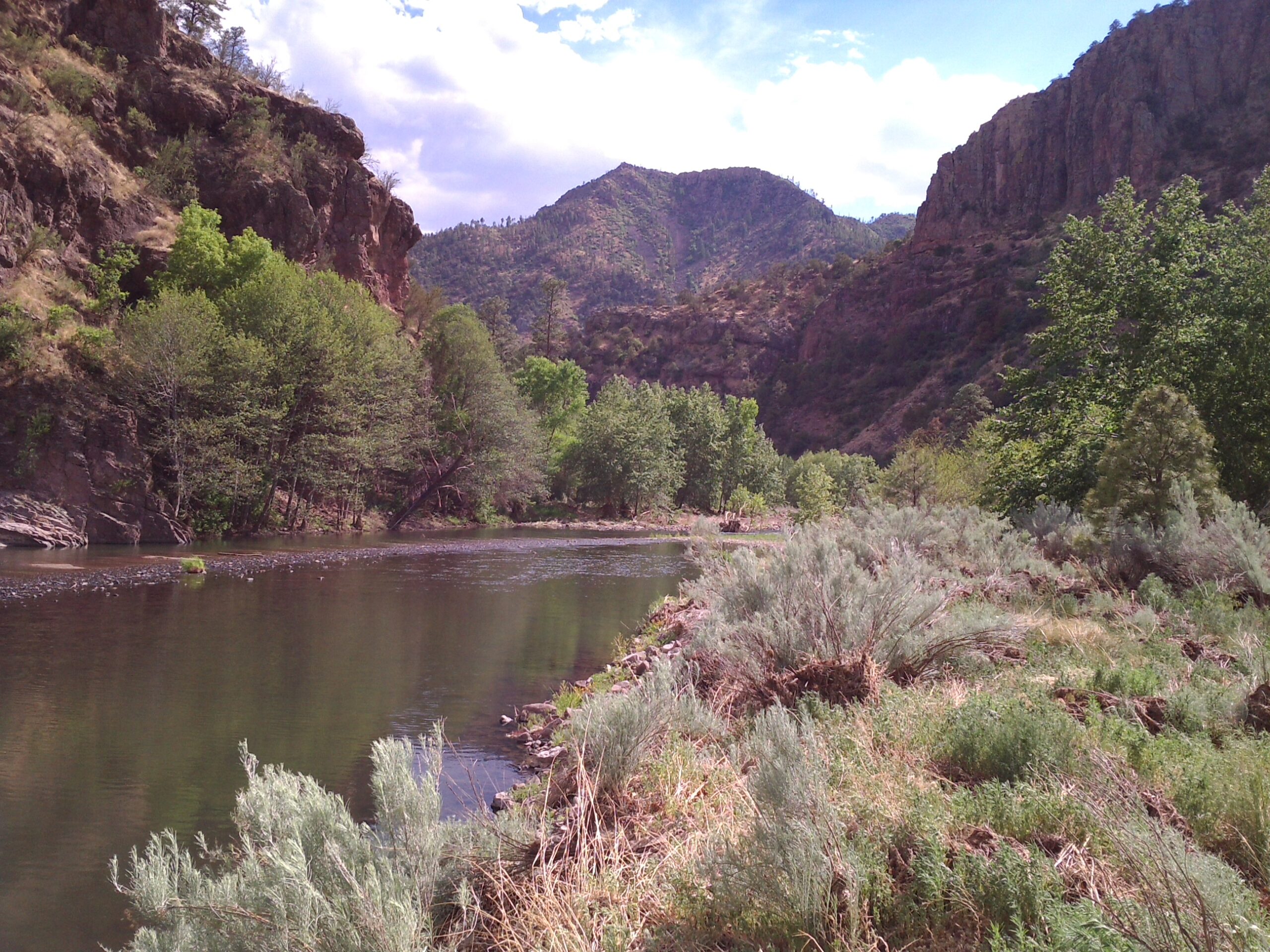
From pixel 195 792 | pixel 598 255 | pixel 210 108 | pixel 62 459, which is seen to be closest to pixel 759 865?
pixel 195 792

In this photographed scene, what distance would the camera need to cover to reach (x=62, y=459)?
24.9 metres

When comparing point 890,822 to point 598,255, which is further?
point 598,255

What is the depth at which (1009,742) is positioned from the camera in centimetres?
390

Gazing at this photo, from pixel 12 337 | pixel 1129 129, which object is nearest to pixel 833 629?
pixel 12 337

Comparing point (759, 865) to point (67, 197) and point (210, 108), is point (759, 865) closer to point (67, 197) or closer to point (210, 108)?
point (67, 197)

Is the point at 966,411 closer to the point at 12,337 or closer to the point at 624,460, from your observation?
the point at 624,460

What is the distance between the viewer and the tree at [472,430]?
4706 centimetres

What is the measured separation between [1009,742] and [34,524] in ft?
91.5

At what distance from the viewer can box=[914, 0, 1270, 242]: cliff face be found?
76.3 metres

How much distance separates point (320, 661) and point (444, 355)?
135 ft

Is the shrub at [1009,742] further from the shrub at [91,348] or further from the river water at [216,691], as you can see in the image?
the shrub at [91,348]

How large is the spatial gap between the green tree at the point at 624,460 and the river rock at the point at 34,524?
35.0 meters

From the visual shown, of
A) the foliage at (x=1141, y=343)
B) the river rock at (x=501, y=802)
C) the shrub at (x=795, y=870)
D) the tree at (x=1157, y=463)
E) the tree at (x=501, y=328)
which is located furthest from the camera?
the tree at (x=501, y=328)

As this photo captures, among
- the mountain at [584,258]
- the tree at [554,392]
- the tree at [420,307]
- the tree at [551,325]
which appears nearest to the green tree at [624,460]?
the tree at [554,392]
